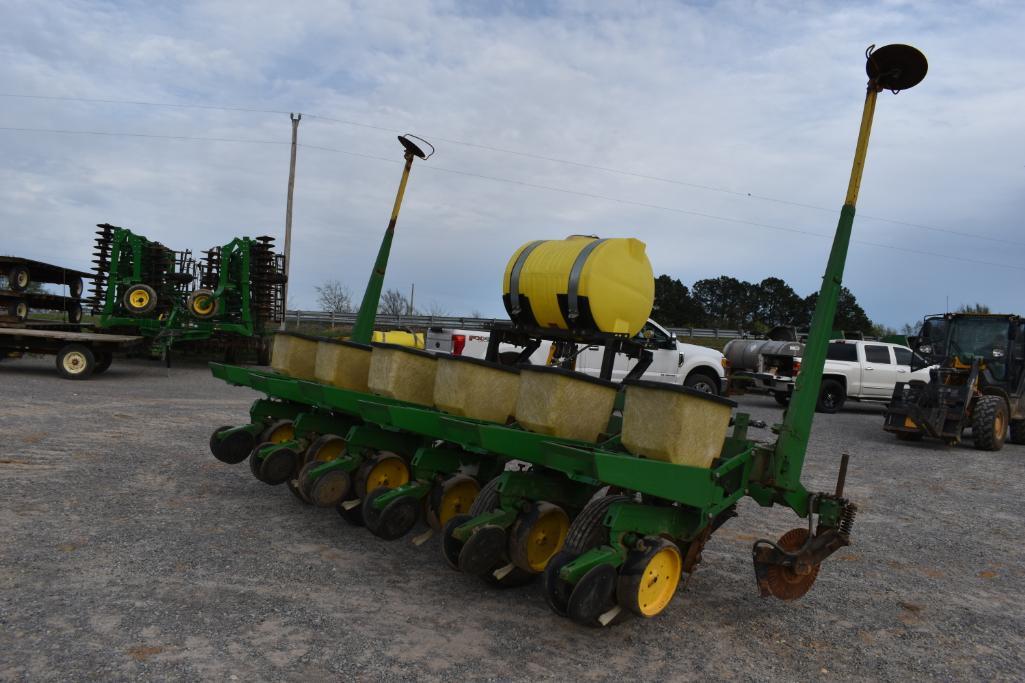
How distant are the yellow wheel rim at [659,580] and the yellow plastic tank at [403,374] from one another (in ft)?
7.18

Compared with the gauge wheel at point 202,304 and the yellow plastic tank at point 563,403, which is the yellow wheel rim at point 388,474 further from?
the gauge wheel at point 202,304

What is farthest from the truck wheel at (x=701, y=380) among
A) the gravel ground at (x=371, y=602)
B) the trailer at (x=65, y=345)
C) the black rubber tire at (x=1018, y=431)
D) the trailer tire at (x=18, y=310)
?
the trailer tire at (x=18, y=310)

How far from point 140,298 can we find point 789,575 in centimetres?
1698

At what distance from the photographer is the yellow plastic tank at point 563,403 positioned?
4.48m

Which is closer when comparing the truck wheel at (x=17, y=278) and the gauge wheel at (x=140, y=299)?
the truck wheel at (x=17, y=278)

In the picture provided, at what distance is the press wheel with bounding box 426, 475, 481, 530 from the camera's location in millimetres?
5184

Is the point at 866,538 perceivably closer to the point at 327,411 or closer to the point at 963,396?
the point at 327,411

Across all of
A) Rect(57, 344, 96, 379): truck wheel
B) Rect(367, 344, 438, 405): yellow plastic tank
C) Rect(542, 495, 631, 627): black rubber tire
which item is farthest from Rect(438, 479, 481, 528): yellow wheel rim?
Rect(57, 344, 96, 379): truck wheel

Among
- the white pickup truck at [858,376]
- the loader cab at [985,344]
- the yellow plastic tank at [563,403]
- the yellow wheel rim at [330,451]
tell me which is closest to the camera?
the yellow plastic tank at [563,403]

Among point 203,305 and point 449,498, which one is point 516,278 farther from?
point 203,305

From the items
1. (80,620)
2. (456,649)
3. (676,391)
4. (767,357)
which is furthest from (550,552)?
(767,357)

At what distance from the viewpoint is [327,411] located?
259 inches

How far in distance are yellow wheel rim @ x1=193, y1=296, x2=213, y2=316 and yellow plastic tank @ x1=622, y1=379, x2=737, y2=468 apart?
15.8 metres

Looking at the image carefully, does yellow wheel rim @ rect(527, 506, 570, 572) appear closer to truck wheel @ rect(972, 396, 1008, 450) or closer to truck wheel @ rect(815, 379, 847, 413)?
truck wheel @ rect(972, 396, 1008, 450)
